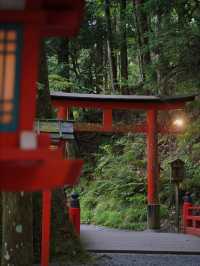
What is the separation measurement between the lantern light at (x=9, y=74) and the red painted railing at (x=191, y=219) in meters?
10.3

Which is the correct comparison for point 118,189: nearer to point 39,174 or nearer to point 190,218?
point 190,218

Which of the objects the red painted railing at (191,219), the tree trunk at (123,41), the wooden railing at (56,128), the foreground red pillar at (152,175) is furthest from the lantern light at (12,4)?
the tree trunk at (123,41)

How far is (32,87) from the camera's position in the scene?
3.57 metres

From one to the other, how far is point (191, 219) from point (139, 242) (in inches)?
89.3

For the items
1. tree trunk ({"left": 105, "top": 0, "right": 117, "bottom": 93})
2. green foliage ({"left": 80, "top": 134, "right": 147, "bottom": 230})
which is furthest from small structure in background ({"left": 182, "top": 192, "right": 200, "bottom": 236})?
tree trunk ({"left": 105, "top": 0, "right": 117, "bottom": 93})

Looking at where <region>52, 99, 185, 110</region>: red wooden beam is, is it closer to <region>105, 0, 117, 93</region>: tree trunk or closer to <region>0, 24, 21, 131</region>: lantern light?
<region>105, 0, 117, 93</region>: tree trunk

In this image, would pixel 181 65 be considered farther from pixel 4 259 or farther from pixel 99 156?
pixel 99 156

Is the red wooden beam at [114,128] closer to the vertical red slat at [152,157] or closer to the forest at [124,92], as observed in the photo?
the vertical red slat at [152,157]

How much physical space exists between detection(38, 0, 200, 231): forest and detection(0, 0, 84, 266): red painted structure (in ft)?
17.6

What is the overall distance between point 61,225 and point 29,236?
231cm

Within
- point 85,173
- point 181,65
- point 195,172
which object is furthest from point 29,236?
point 85,173

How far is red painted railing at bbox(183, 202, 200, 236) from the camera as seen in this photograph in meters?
13.3

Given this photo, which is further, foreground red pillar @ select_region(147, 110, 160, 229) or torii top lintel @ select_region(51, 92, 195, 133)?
torii top lintel @ select_region(51, 92, 195, 133)

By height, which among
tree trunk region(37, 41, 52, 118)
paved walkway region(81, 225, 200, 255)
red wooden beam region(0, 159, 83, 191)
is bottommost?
paved walkway region(81, 225, 200, 255)
